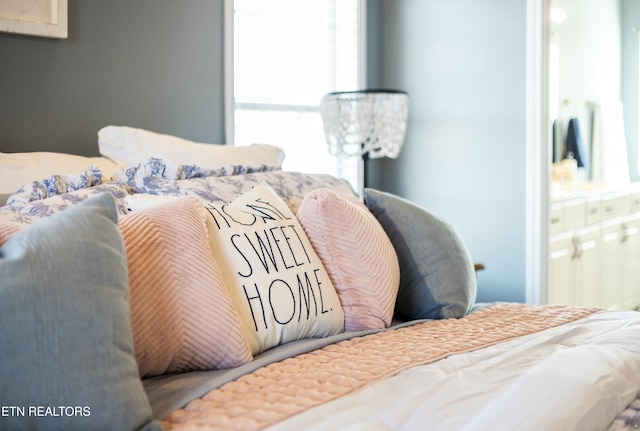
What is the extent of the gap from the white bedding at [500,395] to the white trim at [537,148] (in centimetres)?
190

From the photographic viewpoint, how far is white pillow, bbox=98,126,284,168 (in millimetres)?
2303

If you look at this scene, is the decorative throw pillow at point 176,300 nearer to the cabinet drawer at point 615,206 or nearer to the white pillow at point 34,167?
the white pillow at point 34,167

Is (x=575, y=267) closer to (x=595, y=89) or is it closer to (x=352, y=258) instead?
(x=595, y=89)

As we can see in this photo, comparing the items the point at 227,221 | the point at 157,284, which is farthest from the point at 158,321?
the point at 227,221

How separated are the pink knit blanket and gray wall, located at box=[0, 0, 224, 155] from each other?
58.7 inches

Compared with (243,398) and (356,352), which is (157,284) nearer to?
(243,398)

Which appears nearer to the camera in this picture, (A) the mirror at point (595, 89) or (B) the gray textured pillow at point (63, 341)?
(B) the gray textured pillow at point (63, 341)

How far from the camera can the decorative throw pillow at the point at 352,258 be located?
5.78 ft

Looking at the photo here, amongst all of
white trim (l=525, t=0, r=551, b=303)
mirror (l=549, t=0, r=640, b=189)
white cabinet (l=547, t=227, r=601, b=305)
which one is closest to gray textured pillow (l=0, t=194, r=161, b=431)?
white trim (l=525, t=0, r=551, b=303)

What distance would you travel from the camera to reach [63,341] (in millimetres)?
996

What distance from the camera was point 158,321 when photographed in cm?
131

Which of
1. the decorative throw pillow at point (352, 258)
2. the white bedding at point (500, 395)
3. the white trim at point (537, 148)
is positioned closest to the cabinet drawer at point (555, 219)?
Result: the white trim at point (537, 148)

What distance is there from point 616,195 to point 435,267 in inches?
115

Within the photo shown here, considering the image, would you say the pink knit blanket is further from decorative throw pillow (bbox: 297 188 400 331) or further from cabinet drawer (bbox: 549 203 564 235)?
cabinet drawer (bbox: 549 203 564 235)
